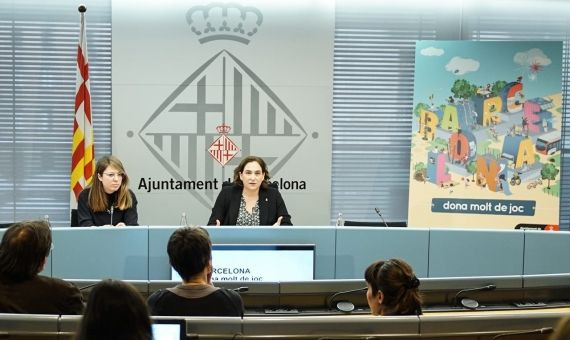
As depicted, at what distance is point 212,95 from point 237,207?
6.46 feet

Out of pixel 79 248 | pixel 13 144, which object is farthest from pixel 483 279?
pixel 13 144

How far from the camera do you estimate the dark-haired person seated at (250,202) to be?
5188 millimetres

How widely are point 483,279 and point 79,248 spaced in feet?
8.41

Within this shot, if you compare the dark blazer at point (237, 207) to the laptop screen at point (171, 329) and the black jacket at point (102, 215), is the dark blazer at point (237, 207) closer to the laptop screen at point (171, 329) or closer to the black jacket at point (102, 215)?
the black jacket at point (102, 215)

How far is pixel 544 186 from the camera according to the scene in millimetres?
6727

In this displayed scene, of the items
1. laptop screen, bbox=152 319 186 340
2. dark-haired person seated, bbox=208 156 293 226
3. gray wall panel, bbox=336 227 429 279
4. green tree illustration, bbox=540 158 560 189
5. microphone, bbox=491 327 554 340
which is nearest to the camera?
laptop screen, bbox=152 319 186 340

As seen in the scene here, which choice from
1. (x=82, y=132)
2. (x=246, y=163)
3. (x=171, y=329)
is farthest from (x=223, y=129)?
(x=171, y=329)

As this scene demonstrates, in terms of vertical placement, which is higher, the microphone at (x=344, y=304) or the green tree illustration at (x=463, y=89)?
the green tree illustration at (x=463, y=89)

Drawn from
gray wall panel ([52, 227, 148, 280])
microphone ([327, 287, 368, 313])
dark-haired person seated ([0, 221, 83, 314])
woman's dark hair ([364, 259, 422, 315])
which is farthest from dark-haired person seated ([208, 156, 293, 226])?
woman's dark hair ([364, 259, 422, 315])

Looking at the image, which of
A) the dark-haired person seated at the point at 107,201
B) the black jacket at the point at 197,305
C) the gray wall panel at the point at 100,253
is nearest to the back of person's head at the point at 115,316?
the black jacket at the point at 197,305

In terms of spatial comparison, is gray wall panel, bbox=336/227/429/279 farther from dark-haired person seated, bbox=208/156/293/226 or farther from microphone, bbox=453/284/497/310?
microphone, bbox=453/284/497/310

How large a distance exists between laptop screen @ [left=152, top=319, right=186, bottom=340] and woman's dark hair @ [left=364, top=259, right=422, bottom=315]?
0.81 meters

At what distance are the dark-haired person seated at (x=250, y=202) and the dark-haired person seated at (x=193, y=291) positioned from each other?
226 centimetres

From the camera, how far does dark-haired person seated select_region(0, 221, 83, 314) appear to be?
2682mm
